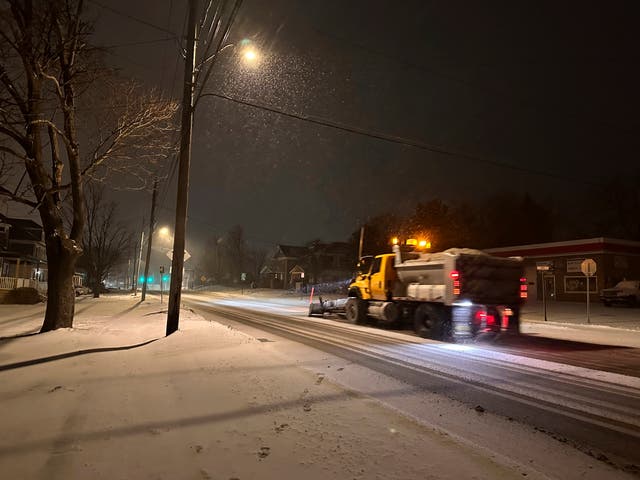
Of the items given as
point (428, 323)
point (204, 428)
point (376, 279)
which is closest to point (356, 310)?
point (376, 279)

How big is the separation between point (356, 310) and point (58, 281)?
412 inches

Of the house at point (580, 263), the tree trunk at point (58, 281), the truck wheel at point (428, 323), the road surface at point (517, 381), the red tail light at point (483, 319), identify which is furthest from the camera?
the house at point (580, 263)

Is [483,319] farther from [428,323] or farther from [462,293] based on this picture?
[428,323]

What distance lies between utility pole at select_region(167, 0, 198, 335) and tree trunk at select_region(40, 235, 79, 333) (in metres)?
2.69

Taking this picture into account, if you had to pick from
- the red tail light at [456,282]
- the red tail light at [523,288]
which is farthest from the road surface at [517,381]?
the red tail light at [456,282]

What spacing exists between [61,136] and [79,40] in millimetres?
2634

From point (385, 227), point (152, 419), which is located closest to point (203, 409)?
point (152, 419)

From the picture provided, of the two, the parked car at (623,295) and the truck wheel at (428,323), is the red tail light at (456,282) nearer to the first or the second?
the truck wheel at (428,323)

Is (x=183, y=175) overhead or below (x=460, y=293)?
overhead

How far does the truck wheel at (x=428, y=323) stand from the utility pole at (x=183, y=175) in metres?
7.05

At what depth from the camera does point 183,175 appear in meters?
13.0

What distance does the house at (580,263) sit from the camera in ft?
114

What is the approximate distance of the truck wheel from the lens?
13.5 m

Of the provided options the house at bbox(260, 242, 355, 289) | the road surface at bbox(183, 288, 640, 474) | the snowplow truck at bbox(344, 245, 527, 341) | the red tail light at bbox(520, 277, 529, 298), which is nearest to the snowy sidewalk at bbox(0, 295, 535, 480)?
the road surface at bbox(183, 288, 640, 474)
